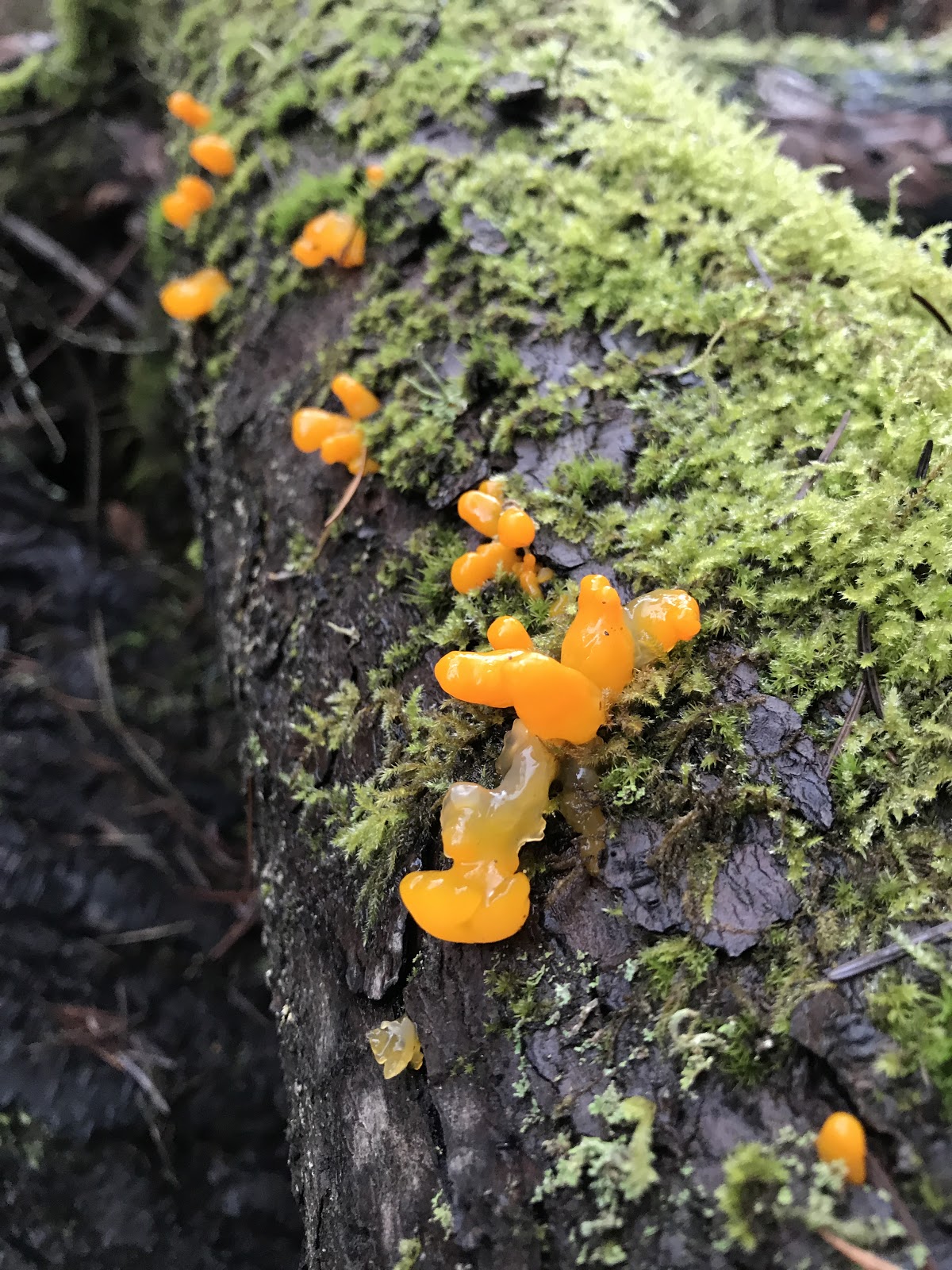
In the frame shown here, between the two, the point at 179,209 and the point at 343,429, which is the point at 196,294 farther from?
the point at 343,429

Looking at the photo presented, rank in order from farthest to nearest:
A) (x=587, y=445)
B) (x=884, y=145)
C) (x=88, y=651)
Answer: (x=88, y=651) → (x=884, y=145) → (x=587, y=445)

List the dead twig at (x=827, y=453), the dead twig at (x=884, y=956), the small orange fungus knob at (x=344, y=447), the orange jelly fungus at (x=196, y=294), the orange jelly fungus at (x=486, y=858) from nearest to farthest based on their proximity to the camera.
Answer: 1. the dead twig at (x=884, y=956)
2. the orange jelly fungus at (x=486, y=858)
3. the dead twig at (x=827, y=453)
4. the small orange fungus knob at (x=344, y=447)
5. the orange jelly fungus at (x=196, y=294)

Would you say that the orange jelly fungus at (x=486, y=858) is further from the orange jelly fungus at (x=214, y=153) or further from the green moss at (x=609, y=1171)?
the orange jelly fungus at (x=214, y=153)

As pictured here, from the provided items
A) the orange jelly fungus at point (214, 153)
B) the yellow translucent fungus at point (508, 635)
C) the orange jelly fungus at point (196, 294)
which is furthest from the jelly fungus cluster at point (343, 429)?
the orange jelly fungus at point (214, 153)

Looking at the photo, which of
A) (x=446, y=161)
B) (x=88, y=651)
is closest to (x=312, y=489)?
(x=446, y=161)

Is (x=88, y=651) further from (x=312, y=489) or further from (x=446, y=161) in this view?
(x=446, y=161)

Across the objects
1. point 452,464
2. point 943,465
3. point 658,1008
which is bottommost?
point 658,1008
